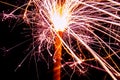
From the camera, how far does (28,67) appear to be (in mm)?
5223

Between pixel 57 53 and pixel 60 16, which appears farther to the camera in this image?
pixel 57 53

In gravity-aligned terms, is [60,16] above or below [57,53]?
above

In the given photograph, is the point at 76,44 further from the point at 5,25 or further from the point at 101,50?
the point at 5,25

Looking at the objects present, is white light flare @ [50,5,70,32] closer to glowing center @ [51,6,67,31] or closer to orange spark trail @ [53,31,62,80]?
glowing center @ [51,6,67,31]

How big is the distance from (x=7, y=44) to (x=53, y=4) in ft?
5.68

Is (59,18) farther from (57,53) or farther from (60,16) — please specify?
(57,53)

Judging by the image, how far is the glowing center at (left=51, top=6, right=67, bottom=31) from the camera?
11.4 ft

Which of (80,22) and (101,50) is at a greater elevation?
(80,22)

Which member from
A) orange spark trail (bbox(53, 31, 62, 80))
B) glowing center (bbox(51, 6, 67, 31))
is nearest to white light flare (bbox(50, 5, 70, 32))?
glowing center (bbox(51, 6, 67, 31))

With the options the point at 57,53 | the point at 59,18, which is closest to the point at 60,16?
the point at 59,18

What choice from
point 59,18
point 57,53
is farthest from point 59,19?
point 57,53

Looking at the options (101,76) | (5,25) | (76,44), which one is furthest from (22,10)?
(101,76)

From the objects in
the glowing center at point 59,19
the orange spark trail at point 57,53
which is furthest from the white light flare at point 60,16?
the orange spark trail at point 57,53

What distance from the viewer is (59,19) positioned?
350 cm
